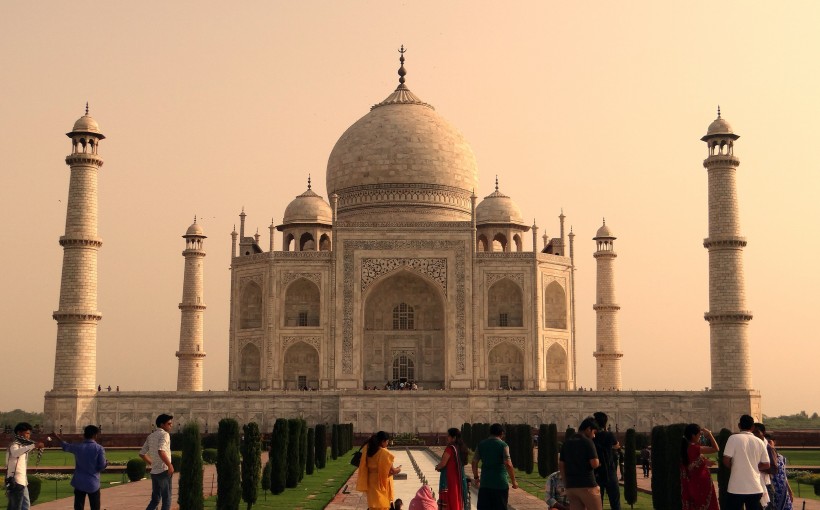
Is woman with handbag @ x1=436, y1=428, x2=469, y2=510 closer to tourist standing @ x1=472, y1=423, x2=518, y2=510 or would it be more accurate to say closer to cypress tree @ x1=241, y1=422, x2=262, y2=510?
tourist standing @ x1=472, y1=423, x2=518, y2=510

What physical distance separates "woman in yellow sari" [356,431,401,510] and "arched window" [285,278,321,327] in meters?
24.4

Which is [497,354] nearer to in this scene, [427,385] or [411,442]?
[427,385]

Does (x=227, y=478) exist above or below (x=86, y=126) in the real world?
below

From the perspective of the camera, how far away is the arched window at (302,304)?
111 feet

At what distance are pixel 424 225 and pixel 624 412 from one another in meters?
8.29

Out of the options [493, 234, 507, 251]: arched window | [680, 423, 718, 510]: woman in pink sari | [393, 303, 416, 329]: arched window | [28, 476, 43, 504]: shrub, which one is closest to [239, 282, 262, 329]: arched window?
[393, 303, 416, 329]: arched window

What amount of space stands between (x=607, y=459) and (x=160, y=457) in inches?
159

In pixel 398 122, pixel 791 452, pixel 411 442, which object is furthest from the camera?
A: pixel 398 122

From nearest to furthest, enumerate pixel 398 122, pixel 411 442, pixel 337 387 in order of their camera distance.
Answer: pixel 411 442
pixel 337 387
pixel 398 122

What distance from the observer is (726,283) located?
1137 inches

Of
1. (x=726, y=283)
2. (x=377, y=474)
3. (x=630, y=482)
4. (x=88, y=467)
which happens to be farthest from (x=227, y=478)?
(x=726, y=283)

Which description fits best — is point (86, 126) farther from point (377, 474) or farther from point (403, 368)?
point (377, 474)

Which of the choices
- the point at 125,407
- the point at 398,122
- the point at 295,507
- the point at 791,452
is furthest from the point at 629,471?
the point at 398,122

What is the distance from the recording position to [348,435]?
26.3 meters
